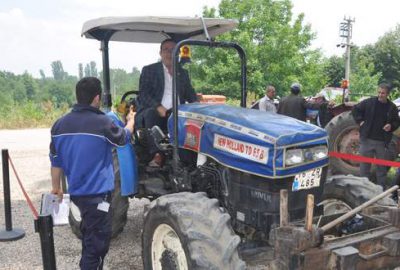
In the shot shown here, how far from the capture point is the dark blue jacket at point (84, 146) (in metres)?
3.33

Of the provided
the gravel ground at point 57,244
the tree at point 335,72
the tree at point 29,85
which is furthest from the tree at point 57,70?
the gravel ground at point 57,244

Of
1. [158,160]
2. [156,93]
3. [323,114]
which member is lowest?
[323,114]

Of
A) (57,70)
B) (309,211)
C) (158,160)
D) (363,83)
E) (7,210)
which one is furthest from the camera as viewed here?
(57,70)

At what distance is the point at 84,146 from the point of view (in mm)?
3338

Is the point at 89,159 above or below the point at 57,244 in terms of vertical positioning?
above

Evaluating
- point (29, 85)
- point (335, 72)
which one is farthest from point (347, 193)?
point (29, 85)

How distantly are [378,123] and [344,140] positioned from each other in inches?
59.1

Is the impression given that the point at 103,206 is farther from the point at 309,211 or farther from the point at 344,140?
the point at 344,140

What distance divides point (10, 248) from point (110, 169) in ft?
7.48

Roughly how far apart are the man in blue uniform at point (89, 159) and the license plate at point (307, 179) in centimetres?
135

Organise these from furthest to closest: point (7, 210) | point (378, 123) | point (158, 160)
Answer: point (378, 123) < point (7, 210) < point (158, 160)

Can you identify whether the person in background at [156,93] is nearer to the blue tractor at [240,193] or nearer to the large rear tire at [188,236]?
the blue tractor at [240,193]

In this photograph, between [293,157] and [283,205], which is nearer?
[283,205]

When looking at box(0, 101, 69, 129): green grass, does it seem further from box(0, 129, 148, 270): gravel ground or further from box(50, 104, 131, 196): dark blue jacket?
box(50, 104, 131, 196): dark blue jacket
